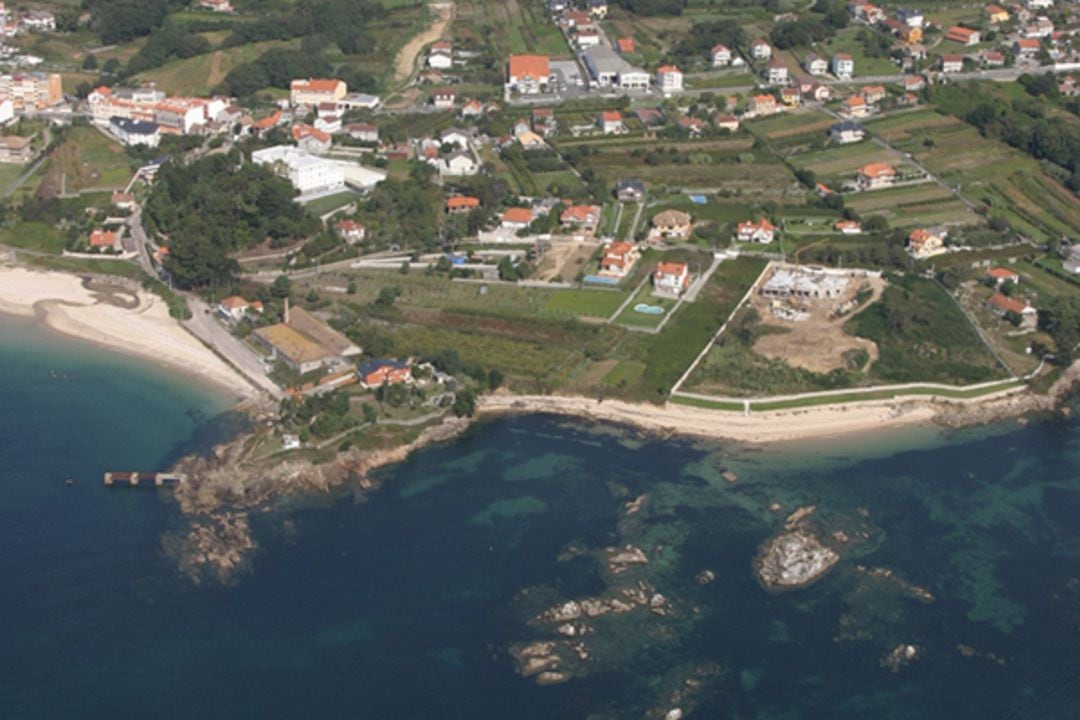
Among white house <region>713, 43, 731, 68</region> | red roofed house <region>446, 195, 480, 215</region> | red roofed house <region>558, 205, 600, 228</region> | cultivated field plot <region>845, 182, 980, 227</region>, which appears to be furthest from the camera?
white house <region>713, 43, 731, 68</region>

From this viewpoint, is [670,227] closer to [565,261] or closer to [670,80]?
[565,261]

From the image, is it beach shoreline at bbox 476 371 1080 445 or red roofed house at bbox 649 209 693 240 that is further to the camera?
red roofed house at bbox 649 209 693 240

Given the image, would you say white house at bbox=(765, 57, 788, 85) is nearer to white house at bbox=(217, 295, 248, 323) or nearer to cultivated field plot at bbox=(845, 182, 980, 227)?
cultivated field plot at bbox=(845, 182, 980, 227)

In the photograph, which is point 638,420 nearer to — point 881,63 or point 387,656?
point 387,656

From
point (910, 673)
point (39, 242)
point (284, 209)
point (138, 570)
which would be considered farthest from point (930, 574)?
point (39, 242)

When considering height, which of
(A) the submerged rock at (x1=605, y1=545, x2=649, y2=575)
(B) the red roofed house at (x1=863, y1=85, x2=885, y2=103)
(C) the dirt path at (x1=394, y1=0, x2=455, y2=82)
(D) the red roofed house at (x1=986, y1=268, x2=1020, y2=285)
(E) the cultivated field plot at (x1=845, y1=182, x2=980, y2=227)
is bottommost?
(C) the dirt path at (x1=394, y1=0, x2=455, y2=82)

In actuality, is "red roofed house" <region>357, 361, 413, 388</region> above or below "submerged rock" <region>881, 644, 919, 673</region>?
below

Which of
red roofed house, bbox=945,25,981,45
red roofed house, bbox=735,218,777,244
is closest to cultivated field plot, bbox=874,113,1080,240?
red roofed house, bbox=735,218,777,244

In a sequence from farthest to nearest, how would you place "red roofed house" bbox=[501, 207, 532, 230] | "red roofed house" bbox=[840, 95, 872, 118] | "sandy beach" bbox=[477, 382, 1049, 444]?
1. "red roofed house" bbox=[840, 95, 872, 118]
2. "red roofed house" bbox=[501, 207, 532, 230]
3. "sandy beach" bbox=[477, 382, 1049, 444]
